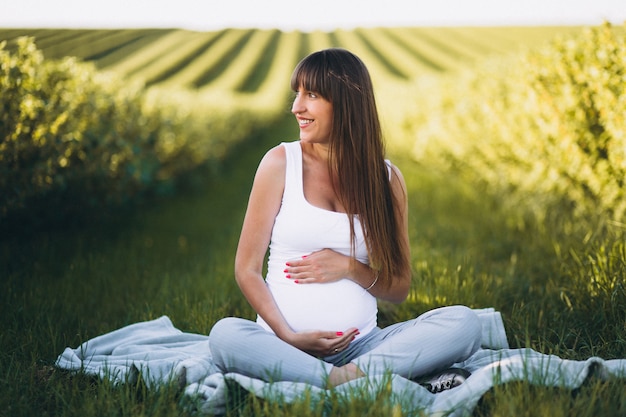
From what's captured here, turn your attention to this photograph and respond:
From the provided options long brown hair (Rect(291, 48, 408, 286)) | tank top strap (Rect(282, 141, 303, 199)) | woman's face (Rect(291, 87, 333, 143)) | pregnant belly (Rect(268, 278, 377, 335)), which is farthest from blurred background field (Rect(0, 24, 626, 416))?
woman's face (Rect(291, 87, 333, 143))

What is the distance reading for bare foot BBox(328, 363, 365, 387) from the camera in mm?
2967

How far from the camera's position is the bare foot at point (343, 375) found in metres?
2.97

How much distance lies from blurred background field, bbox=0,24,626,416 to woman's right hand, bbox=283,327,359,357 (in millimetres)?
406

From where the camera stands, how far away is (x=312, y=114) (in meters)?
3.38

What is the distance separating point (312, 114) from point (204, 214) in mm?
7193

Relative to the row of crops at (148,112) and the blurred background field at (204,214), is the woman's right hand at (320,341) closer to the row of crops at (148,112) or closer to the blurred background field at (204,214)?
the blurred background field at (204,214)

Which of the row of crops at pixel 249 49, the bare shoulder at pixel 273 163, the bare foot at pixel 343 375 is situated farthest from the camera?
the row of crops at pixel 249 49

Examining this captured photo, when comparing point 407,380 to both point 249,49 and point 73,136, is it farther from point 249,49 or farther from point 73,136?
point 249,49

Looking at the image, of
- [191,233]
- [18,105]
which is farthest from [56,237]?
[191,233]

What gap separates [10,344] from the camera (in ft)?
12.6

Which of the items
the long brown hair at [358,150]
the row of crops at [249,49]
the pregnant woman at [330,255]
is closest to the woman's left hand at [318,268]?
the pregnant woman at [330,255]

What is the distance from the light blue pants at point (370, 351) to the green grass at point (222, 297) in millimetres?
190

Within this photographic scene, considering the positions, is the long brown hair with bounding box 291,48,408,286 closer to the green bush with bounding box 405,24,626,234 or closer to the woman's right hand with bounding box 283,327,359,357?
the woman's right hand with bounding box 283,327,359,357

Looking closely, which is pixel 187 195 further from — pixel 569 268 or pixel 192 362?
pixel 192 362
